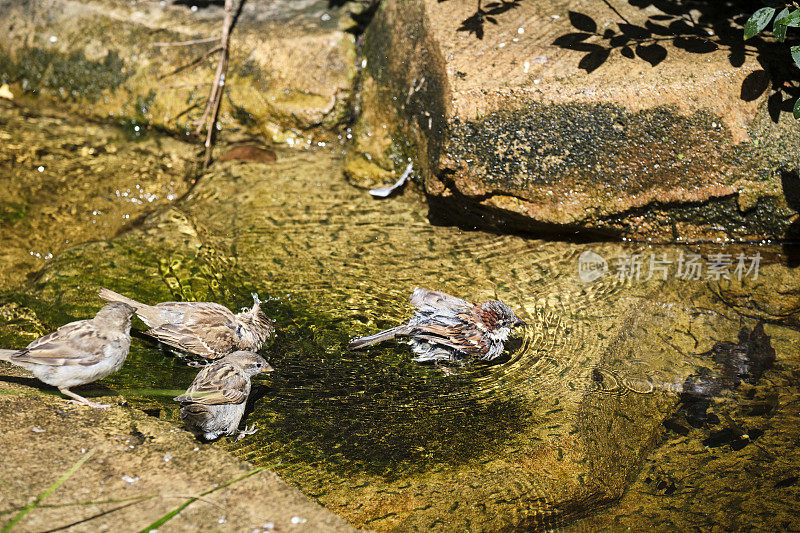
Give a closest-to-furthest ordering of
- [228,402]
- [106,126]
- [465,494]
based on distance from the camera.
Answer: [465,494], [228,402], [106,126]

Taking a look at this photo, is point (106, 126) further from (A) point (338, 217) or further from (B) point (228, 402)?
(B) point (228, 402)


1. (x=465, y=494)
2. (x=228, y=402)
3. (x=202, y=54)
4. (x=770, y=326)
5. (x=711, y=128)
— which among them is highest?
(x=202, y=54)

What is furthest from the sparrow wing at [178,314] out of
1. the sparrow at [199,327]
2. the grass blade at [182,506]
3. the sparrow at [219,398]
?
the grass blade at [182,506]

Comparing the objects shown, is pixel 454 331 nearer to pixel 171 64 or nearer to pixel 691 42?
pixel 691 42

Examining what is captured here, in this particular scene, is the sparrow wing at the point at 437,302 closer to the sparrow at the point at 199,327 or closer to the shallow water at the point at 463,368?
the shallow water at the point at 463,368

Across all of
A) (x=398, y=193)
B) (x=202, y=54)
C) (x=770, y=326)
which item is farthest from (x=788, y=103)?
(x=202, y=54)

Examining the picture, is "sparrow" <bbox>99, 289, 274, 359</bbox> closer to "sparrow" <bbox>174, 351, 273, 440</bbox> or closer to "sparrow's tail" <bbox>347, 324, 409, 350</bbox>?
"sparrow" <bbox>174, 351, 273, 440</bbox>

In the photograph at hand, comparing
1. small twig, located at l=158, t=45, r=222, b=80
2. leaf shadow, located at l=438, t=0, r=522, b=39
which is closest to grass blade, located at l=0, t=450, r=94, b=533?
leaf shadow, located at l=438, t=0, r=522, b=39

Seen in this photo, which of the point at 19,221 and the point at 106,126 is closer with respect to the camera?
the point at 19,221
